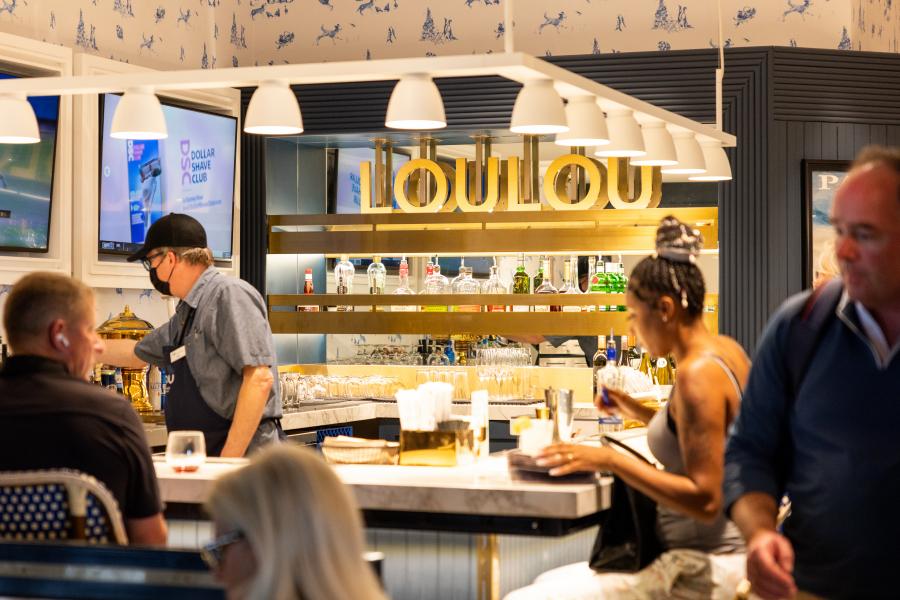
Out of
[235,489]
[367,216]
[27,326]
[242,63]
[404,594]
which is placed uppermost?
[242,63]

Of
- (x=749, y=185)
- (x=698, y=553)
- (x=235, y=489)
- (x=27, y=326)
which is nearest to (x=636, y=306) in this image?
(x=698, y=553)

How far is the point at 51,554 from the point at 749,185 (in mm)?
Answer: 5525

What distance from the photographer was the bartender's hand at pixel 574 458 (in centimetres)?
355

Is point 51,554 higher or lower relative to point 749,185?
lower

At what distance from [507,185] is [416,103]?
4583mm

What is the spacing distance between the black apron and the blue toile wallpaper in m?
2.74

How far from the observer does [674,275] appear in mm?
3646

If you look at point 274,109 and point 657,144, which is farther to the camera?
point 657,144

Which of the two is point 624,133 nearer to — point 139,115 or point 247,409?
point 139,115

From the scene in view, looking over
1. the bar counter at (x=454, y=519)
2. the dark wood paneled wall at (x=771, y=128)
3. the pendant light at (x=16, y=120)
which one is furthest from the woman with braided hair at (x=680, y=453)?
the dark wood paneled wall at (x=771, y=128)

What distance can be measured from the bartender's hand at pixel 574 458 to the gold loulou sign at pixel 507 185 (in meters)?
4.43

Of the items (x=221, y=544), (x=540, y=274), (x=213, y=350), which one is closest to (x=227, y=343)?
(x=213, y=350)

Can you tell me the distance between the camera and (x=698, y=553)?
362cm

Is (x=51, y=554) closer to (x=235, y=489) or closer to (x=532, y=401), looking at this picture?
(x=235, y=489)
